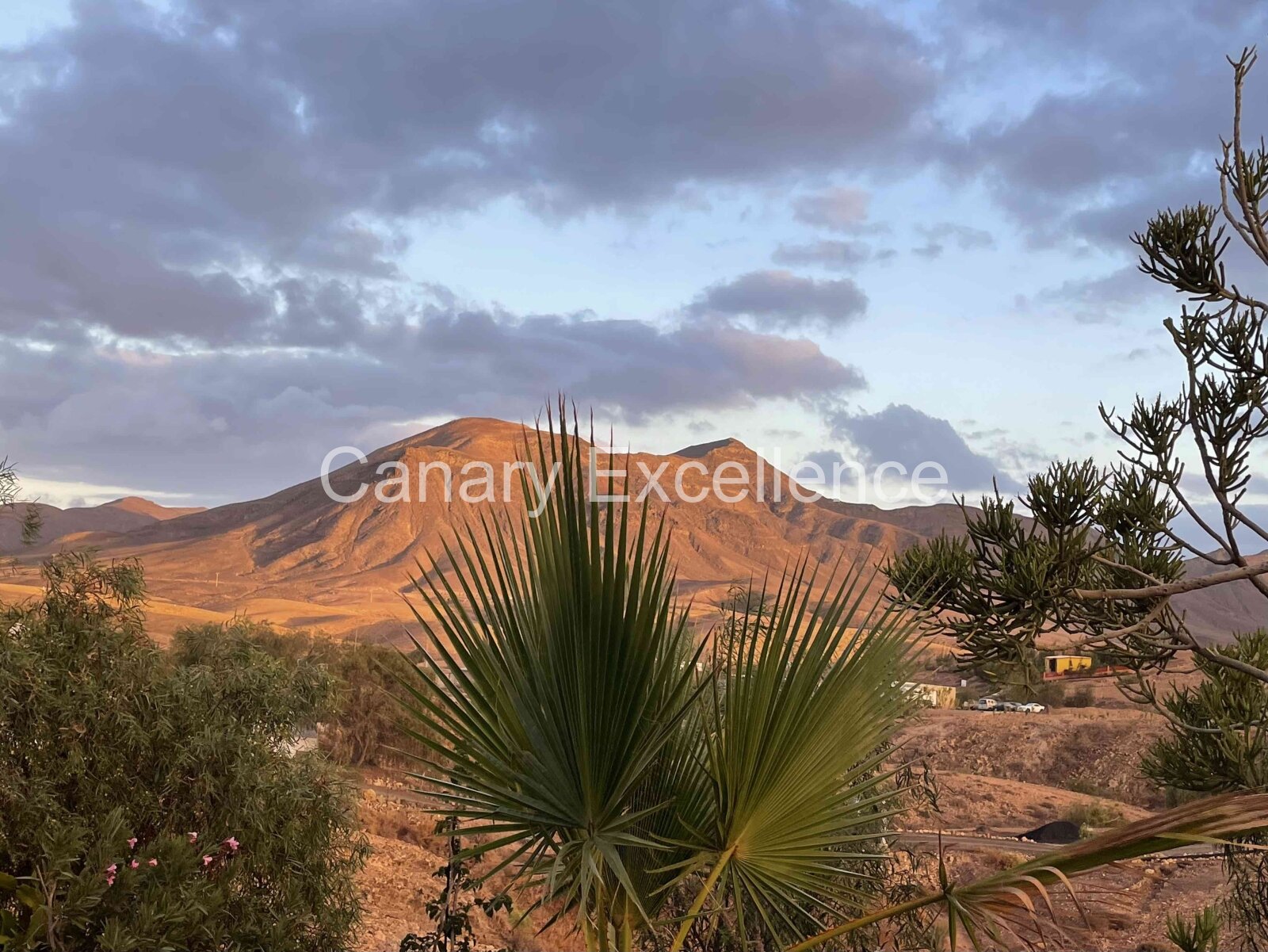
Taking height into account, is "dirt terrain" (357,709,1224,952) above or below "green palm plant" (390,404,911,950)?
below

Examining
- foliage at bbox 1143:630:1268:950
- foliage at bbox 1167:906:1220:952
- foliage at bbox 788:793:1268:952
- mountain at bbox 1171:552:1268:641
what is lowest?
mountain at bbox 1171:552:1268:641

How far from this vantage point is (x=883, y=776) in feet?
9.96

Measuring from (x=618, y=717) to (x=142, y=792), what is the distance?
171 inches

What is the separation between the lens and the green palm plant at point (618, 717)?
2.87 meters

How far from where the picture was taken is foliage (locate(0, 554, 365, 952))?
471 centimetres

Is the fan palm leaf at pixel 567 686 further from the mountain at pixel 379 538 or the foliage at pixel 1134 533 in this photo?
the mountain at pixel 379 538

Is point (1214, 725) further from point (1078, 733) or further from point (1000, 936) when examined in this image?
point (1078, 733)

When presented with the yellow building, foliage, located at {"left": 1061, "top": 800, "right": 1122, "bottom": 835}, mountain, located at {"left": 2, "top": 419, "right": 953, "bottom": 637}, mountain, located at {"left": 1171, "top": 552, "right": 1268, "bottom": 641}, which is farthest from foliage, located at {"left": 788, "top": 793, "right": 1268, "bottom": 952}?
mountain, located at {"left": 1171, "top": 552, "right": 1268, "bottom": 641}

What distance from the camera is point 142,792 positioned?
596 cm

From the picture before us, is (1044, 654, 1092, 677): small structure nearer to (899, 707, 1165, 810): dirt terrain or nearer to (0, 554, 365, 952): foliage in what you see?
(0, 554, 365, 952): foliage

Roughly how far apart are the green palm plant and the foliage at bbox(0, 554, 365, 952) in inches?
91.1

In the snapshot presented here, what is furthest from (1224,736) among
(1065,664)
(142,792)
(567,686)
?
(1065,664)

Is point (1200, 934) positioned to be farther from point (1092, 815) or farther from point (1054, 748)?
point (1054, 748)

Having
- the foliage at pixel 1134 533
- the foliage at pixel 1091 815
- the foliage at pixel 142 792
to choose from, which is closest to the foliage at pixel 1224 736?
the foliage at pixel 1134 533
